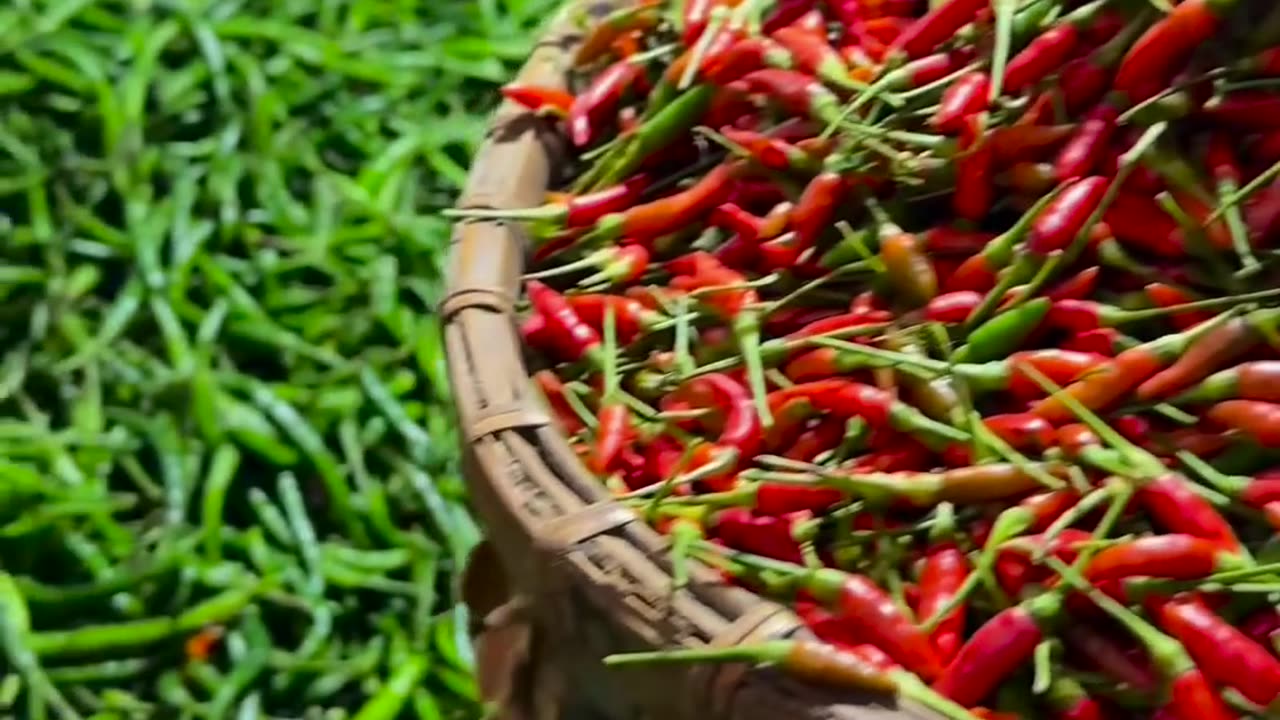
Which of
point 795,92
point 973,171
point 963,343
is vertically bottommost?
point 963,343

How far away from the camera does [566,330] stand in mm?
1077

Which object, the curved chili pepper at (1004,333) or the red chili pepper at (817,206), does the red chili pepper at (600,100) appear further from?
the curved chili pepper at (1004,333)

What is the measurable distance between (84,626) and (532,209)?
710 millimetres

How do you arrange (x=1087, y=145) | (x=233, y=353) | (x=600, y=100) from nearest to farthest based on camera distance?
(x=1087, y=145)
(x=600, y=100)
(x=233, y=353)

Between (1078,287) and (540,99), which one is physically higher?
(540,99)

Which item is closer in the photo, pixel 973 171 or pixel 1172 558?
pixel 1172 558

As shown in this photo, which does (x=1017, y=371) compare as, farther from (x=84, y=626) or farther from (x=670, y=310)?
(x=84, y=626)

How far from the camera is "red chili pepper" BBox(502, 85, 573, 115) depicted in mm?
1267

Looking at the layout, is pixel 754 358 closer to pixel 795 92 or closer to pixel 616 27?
pixel 795 92

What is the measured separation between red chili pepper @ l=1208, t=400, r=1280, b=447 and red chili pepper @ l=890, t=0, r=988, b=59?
36 cm

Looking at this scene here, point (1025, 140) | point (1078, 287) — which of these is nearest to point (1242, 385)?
point (1078, 287)

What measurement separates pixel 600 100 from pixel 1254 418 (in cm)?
62

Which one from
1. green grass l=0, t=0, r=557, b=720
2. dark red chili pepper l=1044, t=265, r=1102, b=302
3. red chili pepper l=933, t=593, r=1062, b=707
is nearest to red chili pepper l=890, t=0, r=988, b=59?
dark red chili pepper l=1044, t=265, r=1102, b=302

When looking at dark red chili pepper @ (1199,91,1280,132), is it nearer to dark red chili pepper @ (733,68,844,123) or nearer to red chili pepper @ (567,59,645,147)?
dark red chili pepper @ (733,68,844,123)
